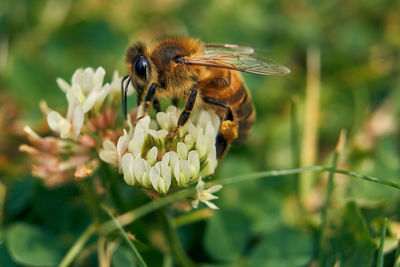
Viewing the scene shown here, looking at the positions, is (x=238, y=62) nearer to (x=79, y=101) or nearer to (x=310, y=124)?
(x=79, y=101)

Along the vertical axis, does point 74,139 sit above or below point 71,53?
below

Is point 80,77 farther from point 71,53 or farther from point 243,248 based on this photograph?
point 71,53

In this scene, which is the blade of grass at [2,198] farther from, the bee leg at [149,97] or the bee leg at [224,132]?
the bee leg at [224,132]

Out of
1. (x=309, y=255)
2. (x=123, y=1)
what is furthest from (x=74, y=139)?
(x=123, y=1)

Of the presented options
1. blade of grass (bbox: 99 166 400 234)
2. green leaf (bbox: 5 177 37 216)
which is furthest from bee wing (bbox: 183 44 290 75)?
green leaf (bbox: 5 177 37 216)

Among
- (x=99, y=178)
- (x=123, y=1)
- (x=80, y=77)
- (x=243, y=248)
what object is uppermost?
(x=123, y=1)
